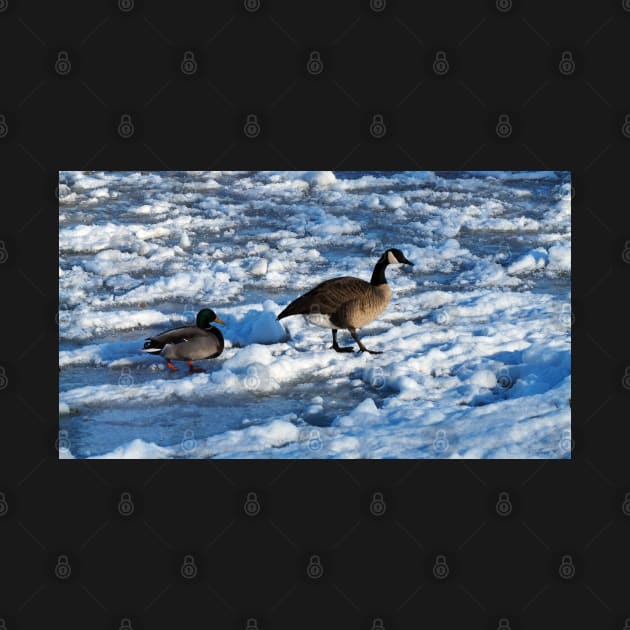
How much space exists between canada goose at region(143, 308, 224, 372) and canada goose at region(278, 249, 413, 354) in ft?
1.79

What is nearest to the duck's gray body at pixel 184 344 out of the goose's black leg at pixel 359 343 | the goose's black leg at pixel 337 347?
the goose's black leg at pixel 337 347

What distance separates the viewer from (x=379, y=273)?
838cm

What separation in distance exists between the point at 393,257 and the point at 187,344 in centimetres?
173

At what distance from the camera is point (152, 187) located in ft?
28.6

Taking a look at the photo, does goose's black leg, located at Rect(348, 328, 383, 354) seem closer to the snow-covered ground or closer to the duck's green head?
the snow-covered ground

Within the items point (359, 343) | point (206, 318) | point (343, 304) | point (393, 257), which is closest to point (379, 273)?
point (393, 257)

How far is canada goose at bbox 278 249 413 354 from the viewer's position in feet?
26.6

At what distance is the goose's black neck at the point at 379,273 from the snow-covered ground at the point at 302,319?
144mm

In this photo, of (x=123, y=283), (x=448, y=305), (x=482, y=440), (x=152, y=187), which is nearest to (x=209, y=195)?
(x=152, y=187)

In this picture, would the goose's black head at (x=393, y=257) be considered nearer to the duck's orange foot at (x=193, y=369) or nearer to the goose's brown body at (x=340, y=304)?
the goose's brown body at (x=340, y=304)
